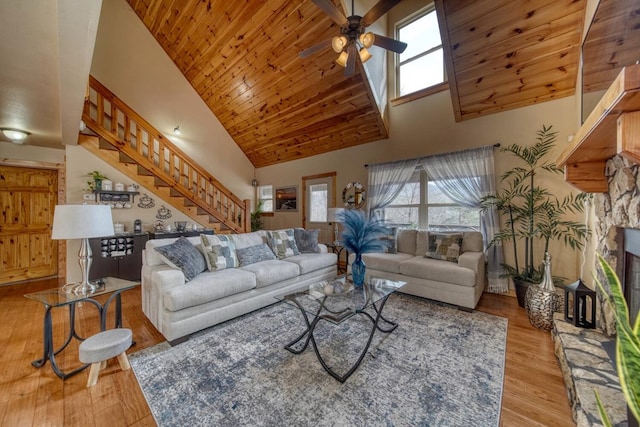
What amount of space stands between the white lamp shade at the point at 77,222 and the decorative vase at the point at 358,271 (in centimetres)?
224

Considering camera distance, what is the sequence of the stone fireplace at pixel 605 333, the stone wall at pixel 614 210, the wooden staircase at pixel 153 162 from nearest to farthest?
the stone fireplace at pixel 605 333 → the stone wall at pixel 614 210 → the wooden staircase at pixel 153 162

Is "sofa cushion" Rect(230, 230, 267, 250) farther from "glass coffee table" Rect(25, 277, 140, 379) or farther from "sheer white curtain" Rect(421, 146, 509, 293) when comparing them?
"sheer white curtain" Rect(421, 146, 509, 293)

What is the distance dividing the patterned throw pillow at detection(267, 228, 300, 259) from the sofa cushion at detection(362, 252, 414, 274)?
1.14 m

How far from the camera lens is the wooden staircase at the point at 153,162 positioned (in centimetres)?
432

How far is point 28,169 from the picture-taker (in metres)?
4.27

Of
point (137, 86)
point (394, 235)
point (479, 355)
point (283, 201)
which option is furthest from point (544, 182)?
point (137, 86)

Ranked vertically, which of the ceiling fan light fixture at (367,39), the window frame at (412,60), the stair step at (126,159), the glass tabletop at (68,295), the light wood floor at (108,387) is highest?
the window frame at (412,60)

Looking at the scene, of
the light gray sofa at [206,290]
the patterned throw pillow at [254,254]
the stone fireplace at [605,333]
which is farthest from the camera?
the patterned throw pillow at [254,254]

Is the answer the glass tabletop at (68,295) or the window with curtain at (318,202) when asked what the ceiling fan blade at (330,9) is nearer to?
the glass tabletop at (68,295)

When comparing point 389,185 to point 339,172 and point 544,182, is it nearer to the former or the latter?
point 339,172

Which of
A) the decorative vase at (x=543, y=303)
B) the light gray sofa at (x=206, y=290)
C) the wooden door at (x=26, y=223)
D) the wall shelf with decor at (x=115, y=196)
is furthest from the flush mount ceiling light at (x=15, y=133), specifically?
the decorative vase at (x=543, y=303)

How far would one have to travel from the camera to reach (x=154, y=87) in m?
5.52

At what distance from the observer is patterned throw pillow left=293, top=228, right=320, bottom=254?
162 inches

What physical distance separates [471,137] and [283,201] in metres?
4.43
